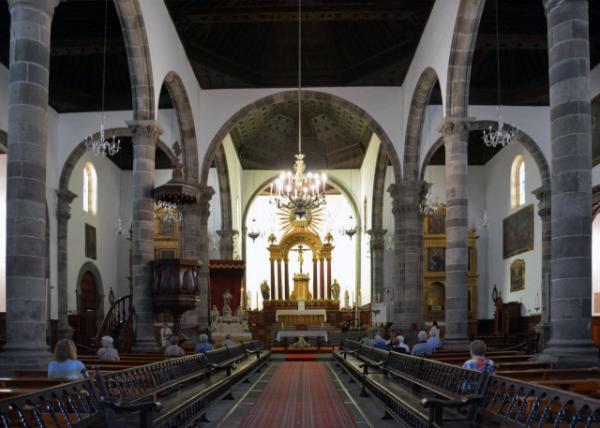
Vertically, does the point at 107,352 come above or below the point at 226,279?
below

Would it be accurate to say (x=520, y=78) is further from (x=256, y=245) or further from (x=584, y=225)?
(x=256, y=245)

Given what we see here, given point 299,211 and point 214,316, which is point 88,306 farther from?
point 299,211

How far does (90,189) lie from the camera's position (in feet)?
90.6

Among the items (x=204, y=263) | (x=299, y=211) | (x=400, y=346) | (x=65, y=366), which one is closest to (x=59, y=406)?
(x=65, y=366)

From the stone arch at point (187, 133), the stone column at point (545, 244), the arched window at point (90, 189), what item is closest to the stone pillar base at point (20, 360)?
the stone arch at point (187, 133)

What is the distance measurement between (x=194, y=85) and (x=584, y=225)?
14.5 m

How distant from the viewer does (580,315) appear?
8719mm

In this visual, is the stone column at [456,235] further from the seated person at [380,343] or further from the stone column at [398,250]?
the stone column at [398,250]

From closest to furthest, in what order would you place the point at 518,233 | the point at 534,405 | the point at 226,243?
the point at 534,405 → the point at 518,233 → the point at 226,243

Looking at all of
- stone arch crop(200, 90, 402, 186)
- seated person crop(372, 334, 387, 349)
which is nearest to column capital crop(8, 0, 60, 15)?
seated person crop(372, 334, 387, 349)

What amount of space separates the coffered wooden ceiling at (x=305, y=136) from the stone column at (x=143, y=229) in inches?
503

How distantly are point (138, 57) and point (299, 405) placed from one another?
805cm

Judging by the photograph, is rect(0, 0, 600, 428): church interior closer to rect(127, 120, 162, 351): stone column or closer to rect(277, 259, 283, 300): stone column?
rect(127, 120, 162, 351): stone column

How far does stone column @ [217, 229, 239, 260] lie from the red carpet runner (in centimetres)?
1681
